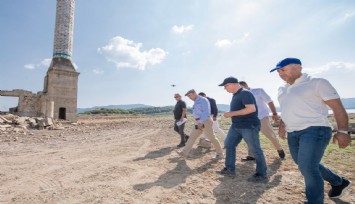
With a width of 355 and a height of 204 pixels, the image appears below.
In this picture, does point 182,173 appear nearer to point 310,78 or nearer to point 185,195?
point 185,195

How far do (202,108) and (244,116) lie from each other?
7.19ft

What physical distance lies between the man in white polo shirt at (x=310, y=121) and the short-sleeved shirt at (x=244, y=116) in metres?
1.16

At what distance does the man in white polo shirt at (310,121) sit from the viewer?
2836 millimetres

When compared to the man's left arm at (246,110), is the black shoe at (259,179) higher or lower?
lower

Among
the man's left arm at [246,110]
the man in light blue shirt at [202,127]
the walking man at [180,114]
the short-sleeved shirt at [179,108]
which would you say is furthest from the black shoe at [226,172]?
the short-sleeved shirt at [179,108]

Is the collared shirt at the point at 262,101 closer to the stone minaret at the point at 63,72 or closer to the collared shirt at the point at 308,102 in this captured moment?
the collared shirt at the point at 308,102

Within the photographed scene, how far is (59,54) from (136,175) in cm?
2272

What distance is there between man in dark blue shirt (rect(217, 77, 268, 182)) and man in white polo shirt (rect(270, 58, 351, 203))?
1.11 metres

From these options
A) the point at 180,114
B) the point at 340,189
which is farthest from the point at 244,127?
the point at 180,114

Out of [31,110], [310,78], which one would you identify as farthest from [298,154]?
[31,110]

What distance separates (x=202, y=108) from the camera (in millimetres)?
6613

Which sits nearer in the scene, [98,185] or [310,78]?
[310,78]

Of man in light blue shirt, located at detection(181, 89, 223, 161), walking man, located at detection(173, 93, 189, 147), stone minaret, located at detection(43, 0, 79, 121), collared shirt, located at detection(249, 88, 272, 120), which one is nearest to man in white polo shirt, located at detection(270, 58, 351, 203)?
collared shirt, located at detection(249, 88, 272, 120)

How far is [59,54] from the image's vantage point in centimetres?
2345
